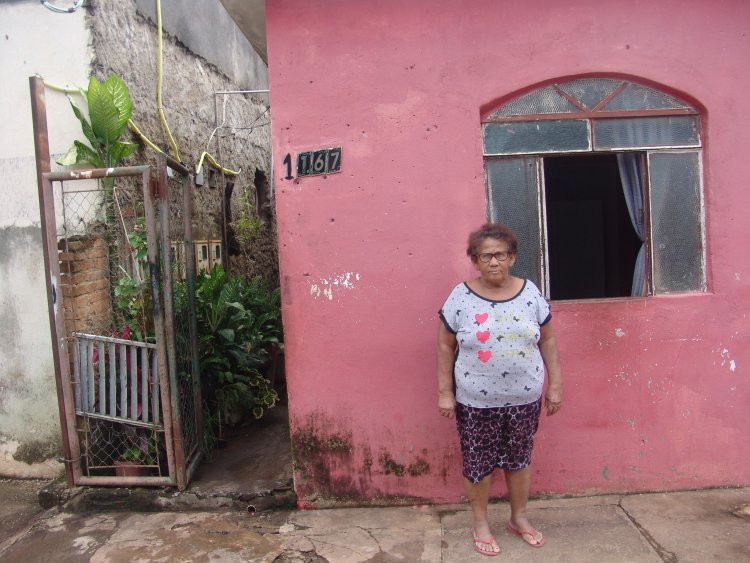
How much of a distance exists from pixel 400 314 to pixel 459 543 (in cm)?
132

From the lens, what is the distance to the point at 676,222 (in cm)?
365

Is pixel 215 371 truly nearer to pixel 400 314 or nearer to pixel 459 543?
pixel 400 314

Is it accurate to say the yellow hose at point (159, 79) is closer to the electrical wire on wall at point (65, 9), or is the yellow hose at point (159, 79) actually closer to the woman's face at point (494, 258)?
the electrical wire on wall at point (65, 9)

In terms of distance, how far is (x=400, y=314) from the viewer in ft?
11.8

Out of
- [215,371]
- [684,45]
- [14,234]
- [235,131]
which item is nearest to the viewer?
[684,45]

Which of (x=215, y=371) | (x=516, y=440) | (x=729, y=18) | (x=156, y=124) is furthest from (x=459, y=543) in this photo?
(x=156, y=124)

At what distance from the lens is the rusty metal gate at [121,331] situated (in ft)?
12.1

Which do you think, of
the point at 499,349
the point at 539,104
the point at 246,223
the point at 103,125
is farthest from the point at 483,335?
the point at 246,223

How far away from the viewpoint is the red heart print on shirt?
115 inches

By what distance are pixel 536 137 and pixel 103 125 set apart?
9.19 ft

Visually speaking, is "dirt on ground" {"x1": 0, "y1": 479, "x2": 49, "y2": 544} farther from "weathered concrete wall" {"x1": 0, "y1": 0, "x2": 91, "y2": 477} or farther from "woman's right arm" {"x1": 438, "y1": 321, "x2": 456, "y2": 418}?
"woman's right arm" {"x1": 438, "y1": 321, "x2": 456, "y2": 418}

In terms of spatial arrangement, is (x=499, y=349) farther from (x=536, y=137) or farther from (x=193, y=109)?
(x=193, y=109)

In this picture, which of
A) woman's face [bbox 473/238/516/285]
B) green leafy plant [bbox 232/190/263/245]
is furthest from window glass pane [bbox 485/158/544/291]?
green leafy plant [bbox 232/190/263/245]

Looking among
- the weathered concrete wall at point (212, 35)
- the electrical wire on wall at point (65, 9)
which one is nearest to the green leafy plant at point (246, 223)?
the weathered concrete wall at point (212, 35)
